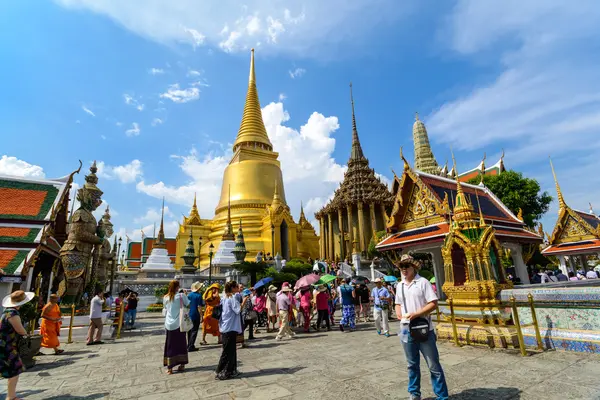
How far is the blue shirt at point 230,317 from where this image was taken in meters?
5.23

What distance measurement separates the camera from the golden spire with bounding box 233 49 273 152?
3938cm

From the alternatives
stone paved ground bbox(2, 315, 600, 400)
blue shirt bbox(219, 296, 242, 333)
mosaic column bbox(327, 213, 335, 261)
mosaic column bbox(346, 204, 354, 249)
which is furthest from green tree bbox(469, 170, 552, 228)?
blue shirt bbox(219, 296, 242, 333)

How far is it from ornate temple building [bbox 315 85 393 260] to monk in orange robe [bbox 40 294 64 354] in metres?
27.8

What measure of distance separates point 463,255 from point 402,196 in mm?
4406

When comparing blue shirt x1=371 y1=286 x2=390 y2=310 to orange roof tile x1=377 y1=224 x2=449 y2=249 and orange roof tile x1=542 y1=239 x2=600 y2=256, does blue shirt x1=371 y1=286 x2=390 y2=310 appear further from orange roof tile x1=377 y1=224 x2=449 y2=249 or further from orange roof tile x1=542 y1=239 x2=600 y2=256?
orange roof tile x1=542 y1=239 x2=600 y2=256

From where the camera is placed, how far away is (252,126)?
40469 millimetres

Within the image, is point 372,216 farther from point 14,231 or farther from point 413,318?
point 413,318

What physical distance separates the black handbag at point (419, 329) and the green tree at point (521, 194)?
27058 mm

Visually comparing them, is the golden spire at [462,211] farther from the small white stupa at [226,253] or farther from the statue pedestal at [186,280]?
the small white stupa at [226,253]

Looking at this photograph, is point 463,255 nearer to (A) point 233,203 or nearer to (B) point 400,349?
(B) point 400,349

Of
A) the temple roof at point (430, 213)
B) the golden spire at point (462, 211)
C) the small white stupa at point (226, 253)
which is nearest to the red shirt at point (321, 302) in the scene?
the temple roof at point (430, 213)

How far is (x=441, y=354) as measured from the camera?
565cm

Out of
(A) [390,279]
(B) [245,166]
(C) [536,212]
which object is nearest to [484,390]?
(A) [390,279]

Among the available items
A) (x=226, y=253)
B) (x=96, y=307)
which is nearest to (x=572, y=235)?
(x=96, y=307)
